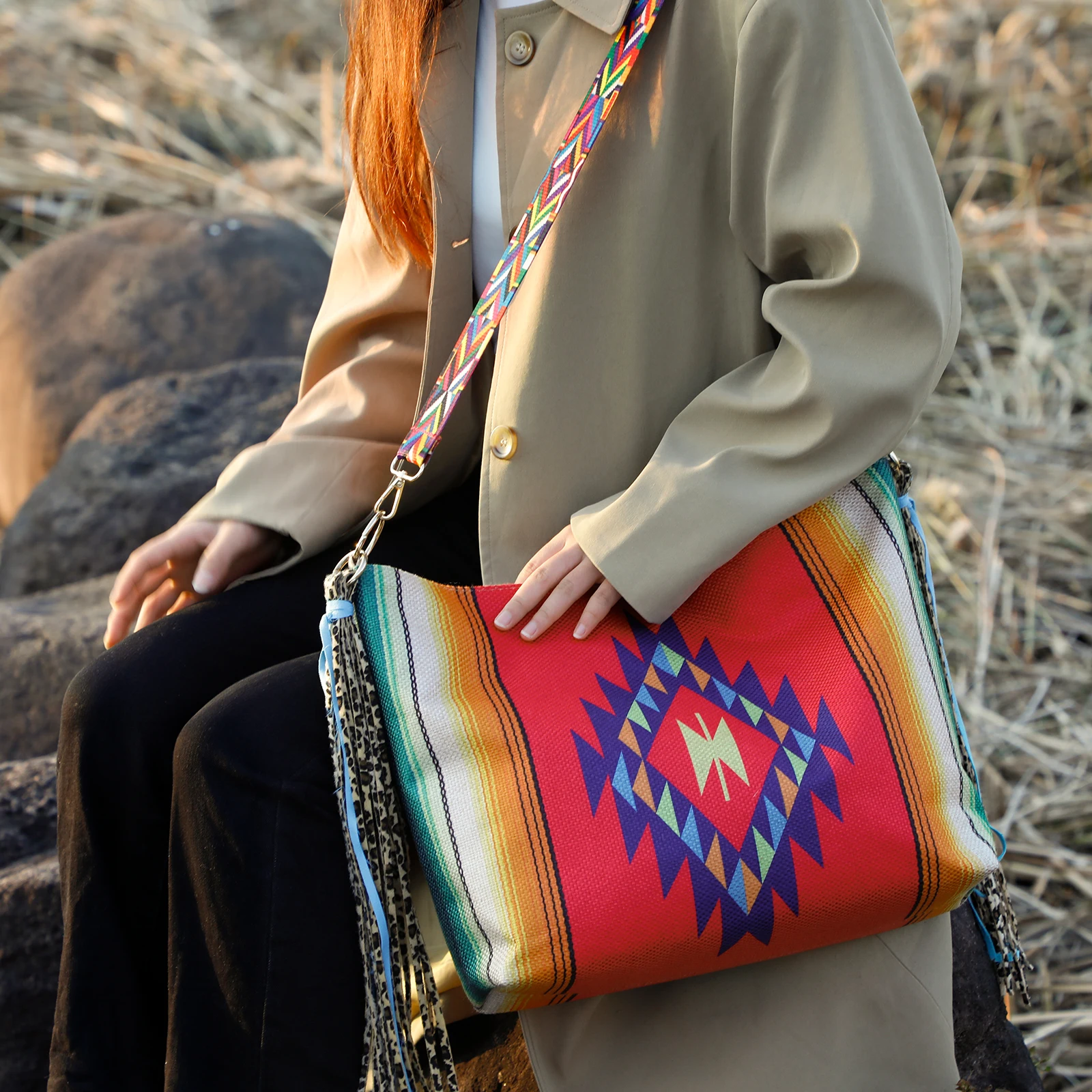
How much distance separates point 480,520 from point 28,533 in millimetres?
1605

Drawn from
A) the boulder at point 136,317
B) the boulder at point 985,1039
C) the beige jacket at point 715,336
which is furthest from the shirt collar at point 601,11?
the boulder at point 136,317

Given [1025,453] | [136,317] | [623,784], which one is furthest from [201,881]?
[1025,453]

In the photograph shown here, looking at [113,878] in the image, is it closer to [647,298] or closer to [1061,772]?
[647,298]

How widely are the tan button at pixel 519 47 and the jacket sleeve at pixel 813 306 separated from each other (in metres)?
0.26

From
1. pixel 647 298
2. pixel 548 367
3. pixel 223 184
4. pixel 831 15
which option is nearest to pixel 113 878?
pixel 548 367

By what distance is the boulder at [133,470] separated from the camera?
2.41m

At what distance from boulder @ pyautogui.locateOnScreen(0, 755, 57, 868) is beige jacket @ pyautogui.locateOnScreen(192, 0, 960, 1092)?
89cm

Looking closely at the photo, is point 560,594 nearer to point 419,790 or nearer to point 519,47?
point 419,790

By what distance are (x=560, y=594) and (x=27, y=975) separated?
3.19 feet

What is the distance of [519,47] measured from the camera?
4.12 feet

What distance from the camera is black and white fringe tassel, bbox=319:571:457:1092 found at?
1.04 meters

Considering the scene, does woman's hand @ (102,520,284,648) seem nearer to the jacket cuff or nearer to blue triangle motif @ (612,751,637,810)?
the jacket cuff

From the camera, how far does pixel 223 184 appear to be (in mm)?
3871

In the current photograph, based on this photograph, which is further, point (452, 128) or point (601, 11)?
point (452, 128)
